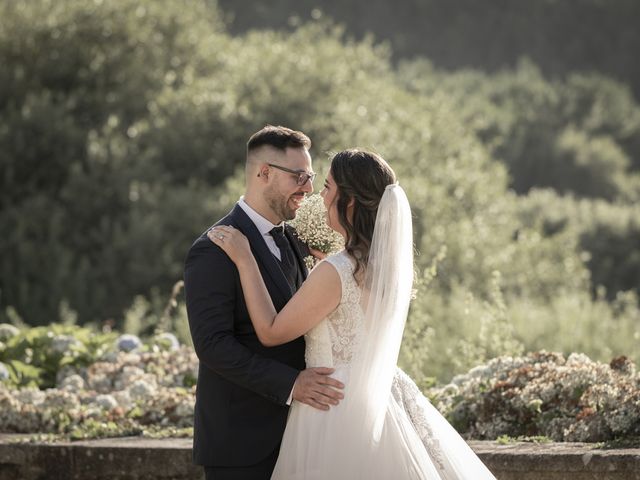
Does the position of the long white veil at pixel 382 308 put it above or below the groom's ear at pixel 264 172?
below

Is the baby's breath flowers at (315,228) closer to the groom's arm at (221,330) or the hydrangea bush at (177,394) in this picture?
the groom's arm at (221,330)

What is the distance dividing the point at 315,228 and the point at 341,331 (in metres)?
0.52

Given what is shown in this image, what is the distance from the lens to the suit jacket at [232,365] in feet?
13.5

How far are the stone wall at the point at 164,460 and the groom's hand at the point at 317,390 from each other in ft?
3.71

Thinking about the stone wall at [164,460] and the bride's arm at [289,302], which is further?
the stone wall at [164,460]

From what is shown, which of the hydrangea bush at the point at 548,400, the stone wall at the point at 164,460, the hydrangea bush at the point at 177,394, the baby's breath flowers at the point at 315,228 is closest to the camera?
the baby's breath flowers at the point at 315,228

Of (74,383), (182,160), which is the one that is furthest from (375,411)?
(182,160)

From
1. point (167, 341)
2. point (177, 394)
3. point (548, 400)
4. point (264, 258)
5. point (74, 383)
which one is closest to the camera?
point (264, 258)

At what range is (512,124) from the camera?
4400cm

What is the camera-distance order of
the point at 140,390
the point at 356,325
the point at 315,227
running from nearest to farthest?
the point at 356,325, the point at 315,227, the point at 140,390

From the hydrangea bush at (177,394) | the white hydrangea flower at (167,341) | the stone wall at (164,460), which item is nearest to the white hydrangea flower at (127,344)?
the hydrangea bush at (177,394)

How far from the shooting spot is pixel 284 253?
4.46 metres

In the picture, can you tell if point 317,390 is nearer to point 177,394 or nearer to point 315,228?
point 315,228

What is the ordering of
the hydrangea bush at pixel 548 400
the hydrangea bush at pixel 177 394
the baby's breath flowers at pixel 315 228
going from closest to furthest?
the baby's breath flowers at pixel 315 228 → the hydrangea bush at pixel 548 400 → the hydrangea bush at pixel 177 394
